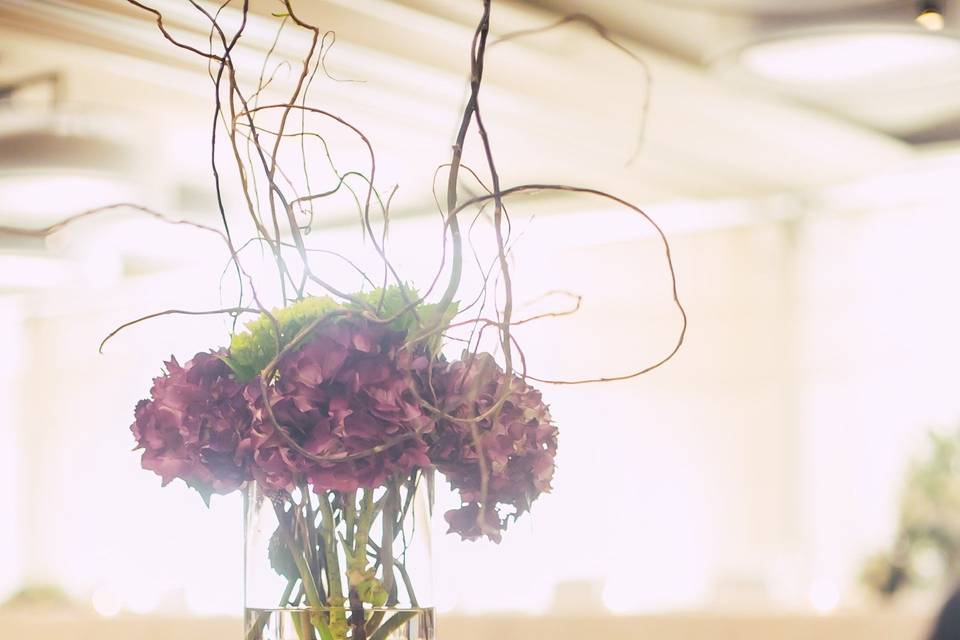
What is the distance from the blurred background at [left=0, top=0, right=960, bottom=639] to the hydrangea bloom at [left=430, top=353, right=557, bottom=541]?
2789mm

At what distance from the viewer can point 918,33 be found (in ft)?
17.5

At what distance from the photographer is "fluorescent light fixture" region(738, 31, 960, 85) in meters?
5.37

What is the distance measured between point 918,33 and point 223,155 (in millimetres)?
4121

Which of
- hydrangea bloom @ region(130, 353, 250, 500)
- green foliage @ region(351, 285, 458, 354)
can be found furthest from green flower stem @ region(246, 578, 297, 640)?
green foliage @ region(351, 285, 458, 354)

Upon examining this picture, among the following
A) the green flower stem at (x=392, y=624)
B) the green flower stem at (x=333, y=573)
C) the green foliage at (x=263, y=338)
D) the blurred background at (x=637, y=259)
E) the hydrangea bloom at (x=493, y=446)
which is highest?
the blurred background at (x=637, y=259)

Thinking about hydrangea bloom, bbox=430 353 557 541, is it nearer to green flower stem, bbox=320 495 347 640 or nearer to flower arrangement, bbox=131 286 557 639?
flower arrangement, bbox=131 286 557 639

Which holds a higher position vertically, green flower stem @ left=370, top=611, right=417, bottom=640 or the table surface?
green flower stem @ left=370, top=611, right=417, bottom=640

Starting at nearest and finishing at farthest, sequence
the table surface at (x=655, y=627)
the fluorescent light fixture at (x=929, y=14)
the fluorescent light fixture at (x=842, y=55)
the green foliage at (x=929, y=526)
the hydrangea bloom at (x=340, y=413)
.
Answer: the hydrangea bloom at (x=340, y=413)
the table surface at (x=655, y=627)
the fluorescent light fixture at (x=842, y=55)
the fluorescent light fixture at (x=929, y=14)
the green foliage at (x=929, y=526)

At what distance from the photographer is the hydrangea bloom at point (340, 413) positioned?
1313 mm

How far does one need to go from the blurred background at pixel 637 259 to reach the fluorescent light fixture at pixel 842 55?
0.07 ft

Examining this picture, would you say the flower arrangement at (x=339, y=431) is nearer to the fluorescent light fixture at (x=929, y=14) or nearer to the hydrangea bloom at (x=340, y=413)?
the hydrangea bloom at (x=340, y=413)

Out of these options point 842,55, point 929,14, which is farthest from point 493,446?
point 929,14

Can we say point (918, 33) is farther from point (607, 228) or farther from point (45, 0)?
point (607, 228)

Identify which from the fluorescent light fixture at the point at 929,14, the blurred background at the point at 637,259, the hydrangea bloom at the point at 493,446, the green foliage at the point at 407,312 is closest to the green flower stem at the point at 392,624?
the hydrangea bloom at the point at 493,446
